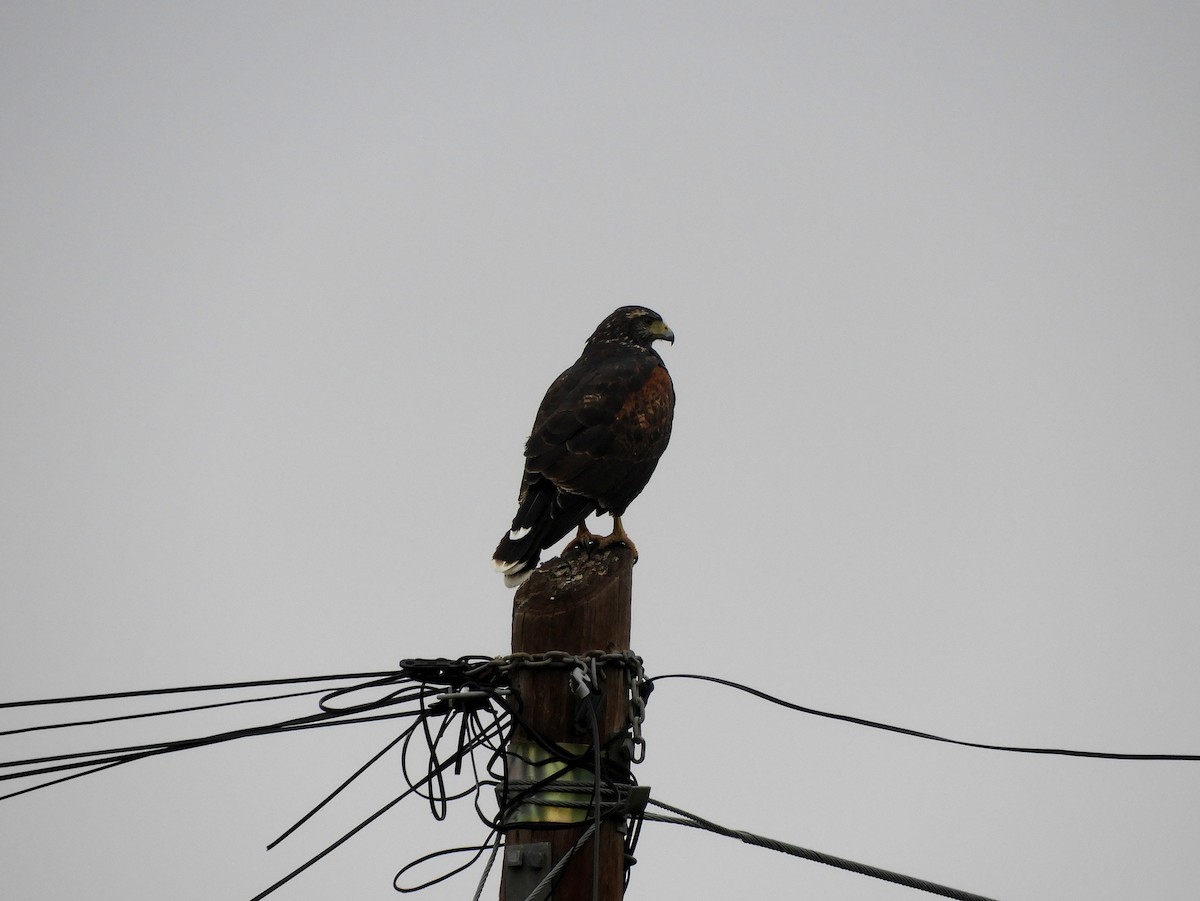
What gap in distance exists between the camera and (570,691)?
372cm

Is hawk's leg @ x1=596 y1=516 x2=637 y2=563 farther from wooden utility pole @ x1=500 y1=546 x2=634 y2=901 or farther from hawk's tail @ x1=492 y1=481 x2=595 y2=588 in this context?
wooden utility pole @ x1=500 y1=546 x2=634 y2=901

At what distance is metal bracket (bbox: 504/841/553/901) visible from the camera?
357 cm

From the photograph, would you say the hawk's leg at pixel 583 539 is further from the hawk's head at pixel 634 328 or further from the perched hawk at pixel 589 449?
the hawk's head at pixel 634 328

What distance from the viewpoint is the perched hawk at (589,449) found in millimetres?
5035

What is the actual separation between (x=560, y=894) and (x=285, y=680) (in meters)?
1.21

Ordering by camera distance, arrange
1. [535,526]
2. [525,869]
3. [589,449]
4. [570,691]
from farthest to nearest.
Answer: [589,449] → [535,526] → [570,691] → [525,869]

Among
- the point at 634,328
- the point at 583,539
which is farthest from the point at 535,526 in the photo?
the point at 634,328

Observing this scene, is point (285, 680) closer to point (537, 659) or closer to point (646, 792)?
point (537, 659)

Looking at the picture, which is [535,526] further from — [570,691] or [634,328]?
[634,328]

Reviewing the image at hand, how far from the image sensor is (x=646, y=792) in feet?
12.3

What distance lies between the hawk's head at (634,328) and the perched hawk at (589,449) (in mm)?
377

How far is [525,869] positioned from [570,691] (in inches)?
21.1

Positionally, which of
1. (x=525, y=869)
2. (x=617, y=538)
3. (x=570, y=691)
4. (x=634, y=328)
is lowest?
(x=525, y=869)

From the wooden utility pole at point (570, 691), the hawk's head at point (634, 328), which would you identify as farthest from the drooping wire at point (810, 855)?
the hawk's head at point (634, 328)
